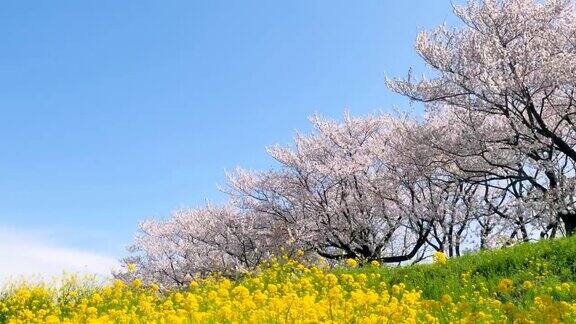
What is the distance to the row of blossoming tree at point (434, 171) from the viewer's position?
18.0 meters

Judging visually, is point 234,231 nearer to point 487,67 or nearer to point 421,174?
point 421,174

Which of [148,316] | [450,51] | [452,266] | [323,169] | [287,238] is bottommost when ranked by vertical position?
[148,316]

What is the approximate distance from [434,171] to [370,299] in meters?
17.1

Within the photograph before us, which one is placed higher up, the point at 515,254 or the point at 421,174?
the point at 421,174

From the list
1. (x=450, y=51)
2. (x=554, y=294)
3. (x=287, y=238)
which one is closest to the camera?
(x=554, y=294)

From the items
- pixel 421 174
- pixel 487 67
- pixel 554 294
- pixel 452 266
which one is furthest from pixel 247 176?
pixel 554 294

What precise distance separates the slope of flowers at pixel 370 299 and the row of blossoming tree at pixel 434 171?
6.26 metres

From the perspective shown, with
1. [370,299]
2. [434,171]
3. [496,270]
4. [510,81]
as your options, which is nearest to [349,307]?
[370,299]

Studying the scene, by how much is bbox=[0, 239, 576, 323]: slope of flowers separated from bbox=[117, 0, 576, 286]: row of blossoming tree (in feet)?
20.5

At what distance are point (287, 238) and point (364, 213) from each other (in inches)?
144

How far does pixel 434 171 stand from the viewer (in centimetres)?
2244

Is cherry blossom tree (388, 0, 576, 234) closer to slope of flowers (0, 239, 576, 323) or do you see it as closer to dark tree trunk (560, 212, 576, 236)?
dark tree trunk (560, 212, 576, 236)

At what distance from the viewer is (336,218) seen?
24172 mm

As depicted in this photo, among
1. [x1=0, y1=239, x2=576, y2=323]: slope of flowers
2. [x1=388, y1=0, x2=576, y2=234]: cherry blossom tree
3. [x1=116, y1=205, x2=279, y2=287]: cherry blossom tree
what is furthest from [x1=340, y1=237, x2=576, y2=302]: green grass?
[x1=116, y1=205, x2=279, y2=287]: cherry blossom tree
